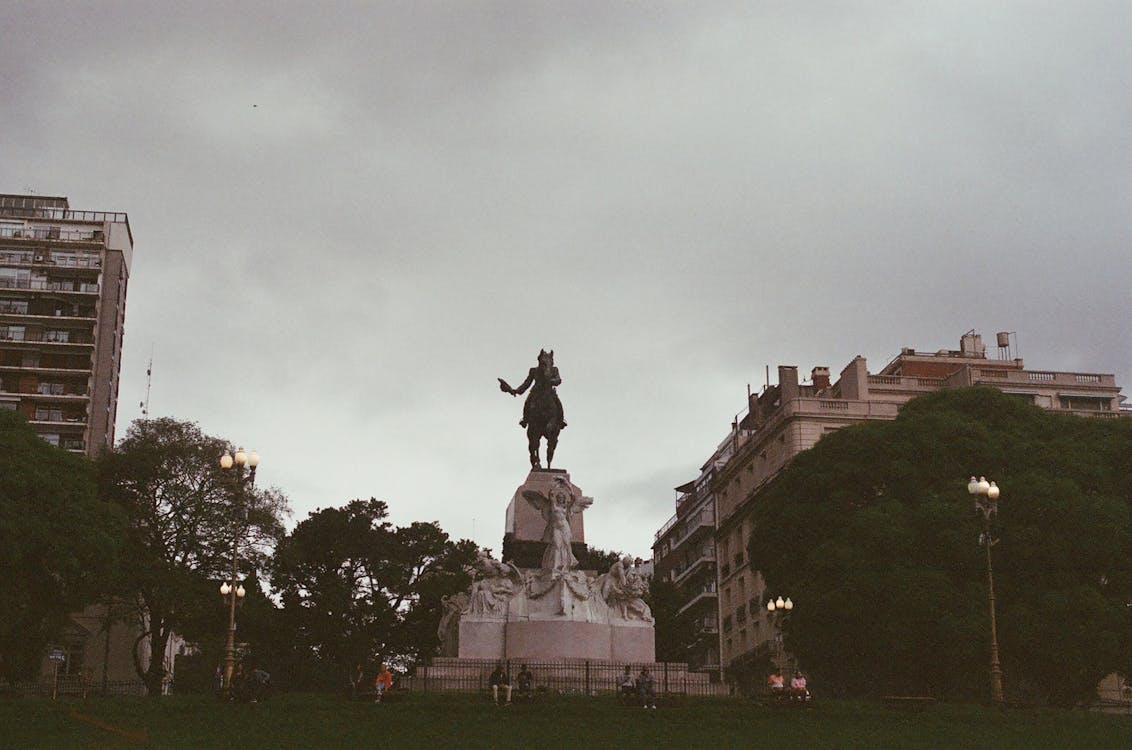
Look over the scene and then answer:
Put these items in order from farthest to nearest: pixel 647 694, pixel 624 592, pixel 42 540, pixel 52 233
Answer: pixel 52 233
pixel 42 540
pixel 624 592
pixel 647 694

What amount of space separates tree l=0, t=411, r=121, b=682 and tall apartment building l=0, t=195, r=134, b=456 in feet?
126

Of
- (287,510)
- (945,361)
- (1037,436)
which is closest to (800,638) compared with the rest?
→ (1037,436)

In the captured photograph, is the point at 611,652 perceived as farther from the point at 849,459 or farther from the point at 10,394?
the point at 10,394

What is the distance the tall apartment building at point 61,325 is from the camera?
296 feet

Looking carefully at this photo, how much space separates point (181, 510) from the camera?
193ft

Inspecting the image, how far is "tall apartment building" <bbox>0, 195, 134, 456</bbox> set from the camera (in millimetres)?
90188

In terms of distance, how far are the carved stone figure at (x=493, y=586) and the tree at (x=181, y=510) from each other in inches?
935

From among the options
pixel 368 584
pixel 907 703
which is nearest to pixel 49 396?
pixel 368 584

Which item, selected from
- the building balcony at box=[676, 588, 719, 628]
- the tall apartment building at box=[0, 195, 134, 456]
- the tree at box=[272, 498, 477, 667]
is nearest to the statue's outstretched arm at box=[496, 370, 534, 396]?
the tree at box=[272, 498, 477, 667]

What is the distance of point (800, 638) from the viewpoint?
48.6 metres

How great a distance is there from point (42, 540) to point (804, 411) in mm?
37831

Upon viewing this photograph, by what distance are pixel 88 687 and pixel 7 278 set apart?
4896cm

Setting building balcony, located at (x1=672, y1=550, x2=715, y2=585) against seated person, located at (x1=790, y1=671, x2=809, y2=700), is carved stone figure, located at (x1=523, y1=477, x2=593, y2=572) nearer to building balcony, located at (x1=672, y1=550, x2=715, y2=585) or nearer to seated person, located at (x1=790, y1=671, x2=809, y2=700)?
seated person, located at (x1=790, y1=671, x2=809, y2=700)

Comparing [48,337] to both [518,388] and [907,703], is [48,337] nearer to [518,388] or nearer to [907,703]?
[518,388]
